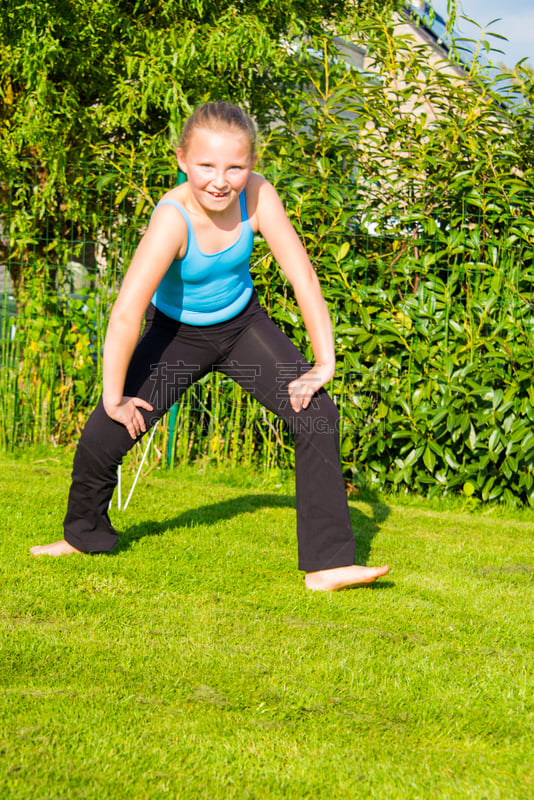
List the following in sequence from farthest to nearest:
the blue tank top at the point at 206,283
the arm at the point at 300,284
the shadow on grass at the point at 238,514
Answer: the shadow on grass at the point at 238,514
the arm at the point at 300,284
the blue tank top at the point at 206,283

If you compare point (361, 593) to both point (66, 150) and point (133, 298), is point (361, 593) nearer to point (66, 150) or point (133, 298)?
point (133, 298)

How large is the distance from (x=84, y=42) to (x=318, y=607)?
13.5 feet

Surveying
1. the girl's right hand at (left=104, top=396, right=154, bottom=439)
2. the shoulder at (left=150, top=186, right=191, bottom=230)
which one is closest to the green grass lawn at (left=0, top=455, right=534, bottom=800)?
the girl's right hand at (left=104, top=396, right=154, bottom=439)

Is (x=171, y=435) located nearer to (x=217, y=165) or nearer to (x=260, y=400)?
(x=260, y=400)

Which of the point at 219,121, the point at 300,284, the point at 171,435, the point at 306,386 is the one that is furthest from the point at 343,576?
the point at 171,435

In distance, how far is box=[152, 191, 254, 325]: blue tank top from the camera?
116 inches

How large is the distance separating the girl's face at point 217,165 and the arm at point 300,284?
0.21 meters

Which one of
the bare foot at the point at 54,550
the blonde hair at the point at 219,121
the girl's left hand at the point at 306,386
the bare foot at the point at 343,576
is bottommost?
the bare foot at the point at 343,576

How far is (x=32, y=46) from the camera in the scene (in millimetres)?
4980

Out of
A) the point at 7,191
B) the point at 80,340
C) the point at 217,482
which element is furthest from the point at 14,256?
the point at 217,482

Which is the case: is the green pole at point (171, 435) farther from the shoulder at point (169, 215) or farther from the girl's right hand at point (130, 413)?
the shoulder at point (169, 215)

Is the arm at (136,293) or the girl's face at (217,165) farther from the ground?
the girl's face at (217,165)

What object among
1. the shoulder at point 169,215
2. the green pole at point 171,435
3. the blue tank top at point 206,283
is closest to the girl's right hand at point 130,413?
the blue tank top at point 206,283

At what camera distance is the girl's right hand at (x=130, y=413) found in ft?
10.0
